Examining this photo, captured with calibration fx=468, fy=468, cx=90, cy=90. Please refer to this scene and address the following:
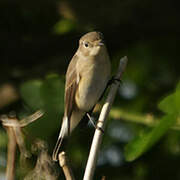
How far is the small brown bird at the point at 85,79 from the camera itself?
132 inches

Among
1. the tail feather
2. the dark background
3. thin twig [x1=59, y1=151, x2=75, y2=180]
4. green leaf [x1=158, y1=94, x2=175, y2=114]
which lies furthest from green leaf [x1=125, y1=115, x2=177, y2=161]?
the dark background

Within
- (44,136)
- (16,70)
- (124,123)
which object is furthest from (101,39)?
(16,70)

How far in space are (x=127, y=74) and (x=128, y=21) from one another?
590 mm

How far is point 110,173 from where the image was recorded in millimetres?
4066

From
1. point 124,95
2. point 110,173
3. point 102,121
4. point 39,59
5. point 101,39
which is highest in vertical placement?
point 39,59

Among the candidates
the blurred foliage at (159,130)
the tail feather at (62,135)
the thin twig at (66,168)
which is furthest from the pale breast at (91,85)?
the thin twig at (66,168)

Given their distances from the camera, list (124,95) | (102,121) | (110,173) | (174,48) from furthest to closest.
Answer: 1. (174,48)
2. (124,95)
3. (110,173)
4. (102,121)

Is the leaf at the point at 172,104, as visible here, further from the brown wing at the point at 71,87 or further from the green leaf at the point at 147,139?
the brown wing at the point at 71,87

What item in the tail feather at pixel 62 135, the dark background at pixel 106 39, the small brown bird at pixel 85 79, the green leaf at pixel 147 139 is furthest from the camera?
the dark background at pixel 106 39

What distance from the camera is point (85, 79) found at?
356cm

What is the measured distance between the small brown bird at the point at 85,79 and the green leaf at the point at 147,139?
1.96 ft

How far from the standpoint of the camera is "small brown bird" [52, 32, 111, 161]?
3.36 metres

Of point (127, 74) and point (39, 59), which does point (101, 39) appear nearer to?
point (127, 74)

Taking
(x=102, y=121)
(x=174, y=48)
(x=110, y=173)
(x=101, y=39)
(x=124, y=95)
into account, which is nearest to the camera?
(x=102, y=121)
